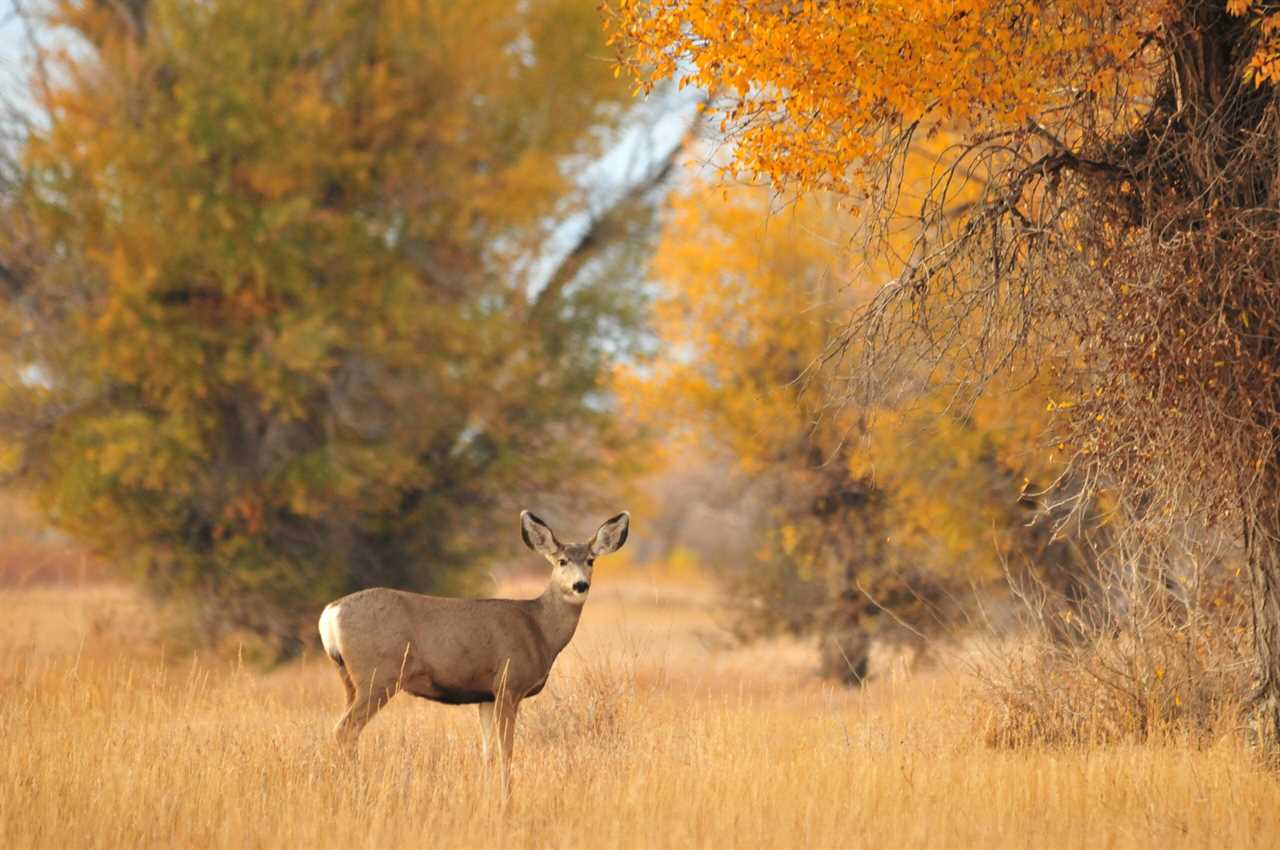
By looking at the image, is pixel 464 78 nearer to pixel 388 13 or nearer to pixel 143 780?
pixel 388 13

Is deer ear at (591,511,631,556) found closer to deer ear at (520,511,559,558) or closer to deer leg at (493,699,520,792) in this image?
deer ear at (520,511,559,558)

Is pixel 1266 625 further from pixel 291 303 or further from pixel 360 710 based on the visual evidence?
pixel 291 303

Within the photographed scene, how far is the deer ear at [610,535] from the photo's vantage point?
10.5 m

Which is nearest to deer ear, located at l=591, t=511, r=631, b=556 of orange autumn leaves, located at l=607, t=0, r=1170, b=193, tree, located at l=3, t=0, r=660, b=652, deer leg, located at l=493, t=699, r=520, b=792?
deer leg, located at l=493, t=699, r=520, b=792

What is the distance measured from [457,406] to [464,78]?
4.74 meters

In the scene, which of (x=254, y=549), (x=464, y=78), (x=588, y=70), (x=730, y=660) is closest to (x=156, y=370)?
(x=254, y=549)

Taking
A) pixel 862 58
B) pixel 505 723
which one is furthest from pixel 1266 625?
pixel 505 723

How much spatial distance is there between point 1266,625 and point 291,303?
573 inches

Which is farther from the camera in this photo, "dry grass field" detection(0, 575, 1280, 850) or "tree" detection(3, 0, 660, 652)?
"tree" detection(3, 0, 660, 652)

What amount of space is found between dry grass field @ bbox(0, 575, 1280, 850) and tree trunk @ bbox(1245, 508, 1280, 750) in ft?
0.94

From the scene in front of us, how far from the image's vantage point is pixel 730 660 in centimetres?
2448

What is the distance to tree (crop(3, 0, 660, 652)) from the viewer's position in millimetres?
20703

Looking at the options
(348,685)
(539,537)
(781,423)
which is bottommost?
(348,685)

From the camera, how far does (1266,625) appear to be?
1060 cm
